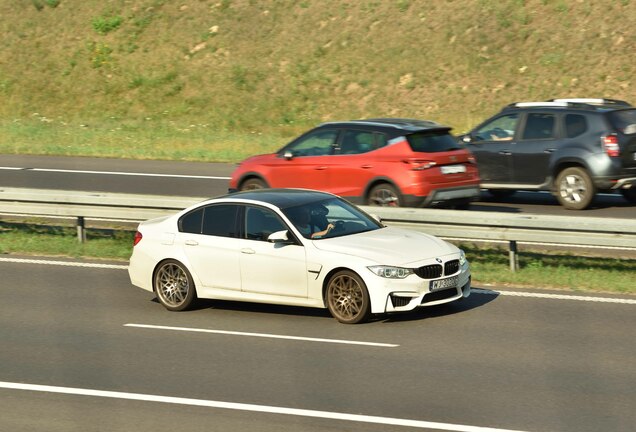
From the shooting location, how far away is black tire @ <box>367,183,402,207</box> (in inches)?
709

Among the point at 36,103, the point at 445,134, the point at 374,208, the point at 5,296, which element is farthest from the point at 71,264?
the point at 36,103

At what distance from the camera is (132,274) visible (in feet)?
44.6

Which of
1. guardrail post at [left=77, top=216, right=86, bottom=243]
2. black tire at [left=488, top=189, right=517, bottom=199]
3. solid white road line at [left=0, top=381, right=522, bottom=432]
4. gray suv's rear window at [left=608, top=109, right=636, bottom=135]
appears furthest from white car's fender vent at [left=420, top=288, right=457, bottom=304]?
black tire at [left=488, top=189, right=517, bottom=199]

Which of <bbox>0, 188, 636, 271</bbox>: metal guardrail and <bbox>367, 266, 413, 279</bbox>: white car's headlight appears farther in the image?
<bbox>0, 188, 636, 271</bbox>: metal guardrail

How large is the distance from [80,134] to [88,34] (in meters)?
10.5

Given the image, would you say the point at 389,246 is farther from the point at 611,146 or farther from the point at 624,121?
the point at 624,121

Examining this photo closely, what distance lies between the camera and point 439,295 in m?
12.1

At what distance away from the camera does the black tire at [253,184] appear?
19834 millimetres

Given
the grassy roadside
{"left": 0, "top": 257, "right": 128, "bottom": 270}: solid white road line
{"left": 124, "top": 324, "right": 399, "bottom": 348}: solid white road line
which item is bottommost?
{"left": 124, "top": 324, "right": 399, "bottom": 348}: solid white road line

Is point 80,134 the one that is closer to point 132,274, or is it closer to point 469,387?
point 132,274

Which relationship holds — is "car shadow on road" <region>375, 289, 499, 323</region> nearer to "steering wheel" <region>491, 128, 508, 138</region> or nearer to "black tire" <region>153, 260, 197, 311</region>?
"black tire" <region>153, 260, 197, 311</region>

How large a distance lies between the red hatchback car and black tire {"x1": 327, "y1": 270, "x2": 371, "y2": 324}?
5883 millimetres

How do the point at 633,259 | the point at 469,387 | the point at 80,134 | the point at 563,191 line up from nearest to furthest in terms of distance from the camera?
1. the point at 469,387
2. the point at 633,259
3. the point at 563,191
4. the point at 80,134

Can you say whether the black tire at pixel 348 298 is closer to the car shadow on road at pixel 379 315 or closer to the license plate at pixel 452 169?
the car shadow on road at pixel 379 315
